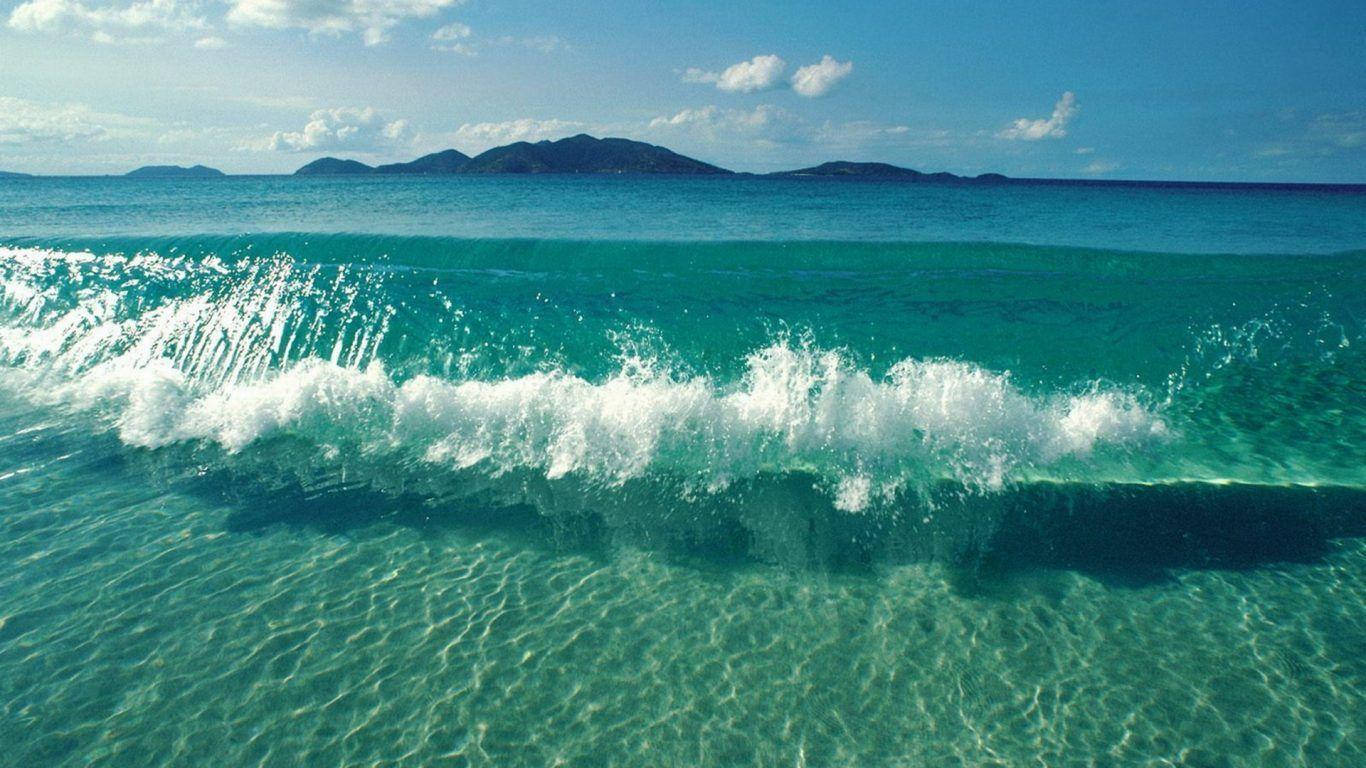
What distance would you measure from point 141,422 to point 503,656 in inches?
324

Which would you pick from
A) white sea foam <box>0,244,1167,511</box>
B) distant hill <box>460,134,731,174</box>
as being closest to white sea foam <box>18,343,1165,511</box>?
white sea foam <box>0,244,1167,511</box>

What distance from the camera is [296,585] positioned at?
728 centimetres

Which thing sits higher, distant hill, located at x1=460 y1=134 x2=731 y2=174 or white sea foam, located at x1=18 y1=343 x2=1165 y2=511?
distant hill, located at x1=460 y1=134 x2=731 y2=174

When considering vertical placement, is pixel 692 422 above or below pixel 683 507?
above

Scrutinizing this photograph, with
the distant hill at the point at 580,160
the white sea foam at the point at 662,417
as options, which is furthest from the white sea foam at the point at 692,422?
the distant hill at the point at 580,160

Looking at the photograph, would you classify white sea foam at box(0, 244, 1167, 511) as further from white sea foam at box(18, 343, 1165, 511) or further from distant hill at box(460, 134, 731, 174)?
distant hill at box(460, 134, 731, 174)

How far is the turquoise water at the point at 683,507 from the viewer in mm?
5801

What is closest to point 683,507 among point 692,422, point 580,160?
point 692,422

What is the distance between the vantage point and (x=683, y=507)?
9.01m

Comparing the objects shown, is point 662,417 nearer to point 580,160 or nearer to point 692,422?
point 692,422

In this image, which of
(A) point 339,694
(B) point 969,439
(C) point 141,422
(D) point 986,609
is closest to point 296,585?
(A) point 339,694

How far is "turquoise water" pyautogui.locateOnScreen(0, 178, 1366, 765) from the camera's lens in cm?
580

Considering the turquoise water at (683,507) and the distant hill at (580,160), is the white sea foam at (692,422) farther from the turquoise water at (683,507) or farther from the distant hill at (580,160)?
the distant hill at (580,160)

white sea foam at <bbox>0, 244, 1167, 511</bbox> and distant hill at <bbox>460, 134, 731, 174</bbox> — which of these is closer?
white sea foam at <bbox>0, 244, 1167, 511</bbox>
